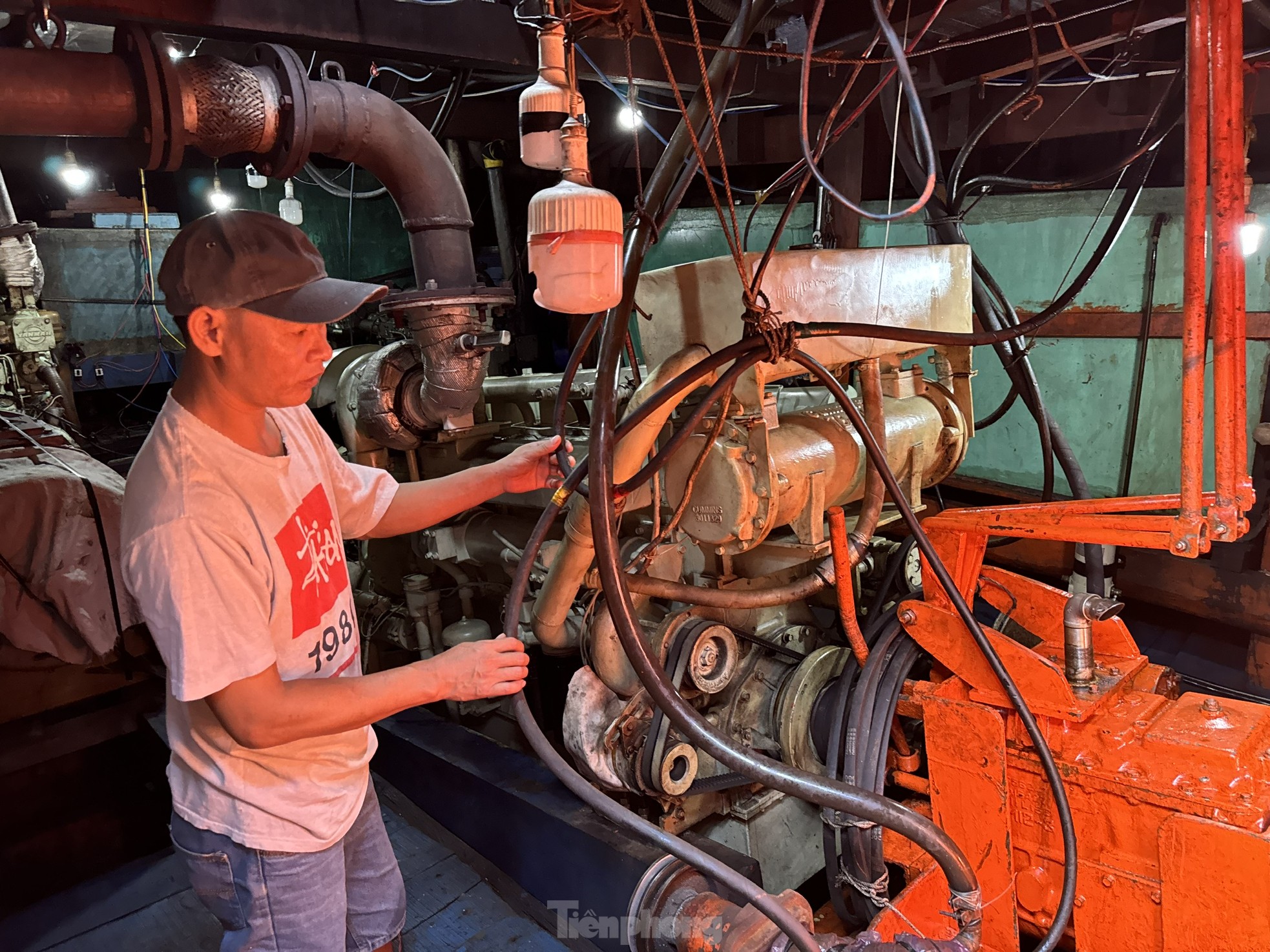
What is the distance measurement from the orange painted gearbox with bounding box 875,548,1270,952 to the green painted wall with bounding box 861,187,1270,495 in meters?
2.50

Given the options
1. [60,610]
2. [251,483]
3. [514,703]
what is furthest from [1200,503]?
[60,610]

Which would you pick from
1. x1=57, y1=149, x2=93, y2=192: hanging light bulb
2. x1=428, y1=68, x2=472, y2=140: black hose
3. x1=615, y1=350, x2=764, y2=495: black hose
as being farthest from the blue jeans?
x1=57, y1=149, x2=93, y2=192: hanging light bulb

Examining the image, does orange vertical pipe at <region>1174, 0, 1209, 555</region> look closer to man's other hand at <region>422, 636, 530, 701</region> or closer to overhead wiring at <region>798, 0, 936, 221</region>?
overhead wiring at <region>798, 0, 936, 221</region>

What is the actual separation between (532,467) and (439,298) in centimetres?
103

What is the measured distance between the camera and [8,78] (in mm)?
1976

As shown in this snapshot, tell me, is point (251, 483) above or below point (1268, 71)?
below

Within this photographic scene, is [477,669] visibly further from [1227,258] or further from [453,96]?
[453,96]

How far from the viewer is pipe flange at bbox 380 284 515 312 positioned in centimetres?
275

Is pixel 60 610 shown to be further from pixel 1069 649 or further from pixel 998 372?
pixel 998 372

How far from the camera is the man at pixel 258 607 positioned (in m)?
1.35

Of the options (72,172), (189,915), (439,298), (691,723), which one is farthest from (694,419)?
(72,172)

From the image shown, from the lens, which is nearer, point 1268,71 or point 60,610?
point 60,610

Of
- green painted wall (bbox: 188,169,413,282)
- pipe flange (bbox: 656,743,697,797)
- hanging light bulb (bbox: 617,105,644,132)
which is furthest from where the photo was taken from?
green painted wall (bbox: 188,169,413,282)

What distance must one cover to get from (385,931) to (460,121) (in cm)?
409
